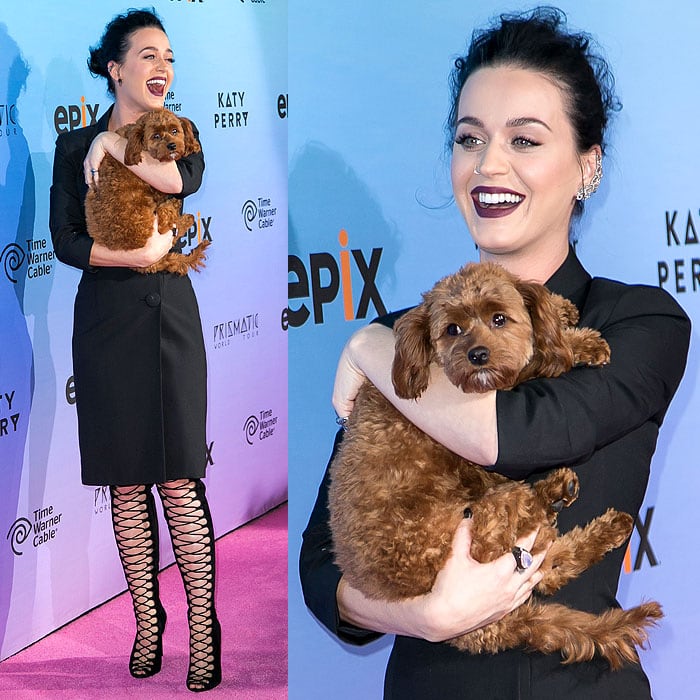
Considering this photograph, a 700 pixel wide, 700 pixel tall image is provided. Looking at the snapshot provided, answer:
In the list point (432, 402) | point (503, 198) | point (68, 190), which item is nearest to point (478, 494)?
point (432, 402)

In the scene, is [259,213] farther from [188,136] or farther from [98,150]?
[98,150]

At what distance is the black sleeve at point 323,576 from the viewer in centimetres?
203

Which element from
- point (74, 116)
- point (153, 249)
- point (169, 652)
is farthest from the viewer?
point (169, 652)

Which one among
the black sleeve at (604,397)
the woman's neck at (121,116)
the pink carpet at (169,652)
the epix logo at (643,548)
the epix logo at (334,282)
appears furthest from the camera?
the pink carpet at (169,652)

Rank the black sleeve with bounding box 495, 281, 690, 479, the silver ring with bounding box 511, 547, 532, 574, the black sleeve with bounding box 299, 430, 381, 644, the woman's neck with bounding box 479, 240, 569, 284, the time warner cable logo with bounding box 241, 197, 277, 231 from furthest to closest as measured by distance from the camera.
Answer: the time warner cable logo with bounding box 241, 197, 277, 231
the woman's neck with bounding box 479, 240, 569, 284
the black sleeve with bounding box 299, 430, 381, 644
the silver ring with bounding box 511, 547, 532, 574
the black sleeve with bounding box 495, 281, 690, 479

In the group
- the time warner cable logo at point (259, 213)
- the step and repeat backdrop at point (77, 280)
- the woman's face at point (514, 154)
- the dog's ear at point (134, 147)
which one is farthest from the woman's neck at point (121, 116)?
the woman's face at point (514, 154)

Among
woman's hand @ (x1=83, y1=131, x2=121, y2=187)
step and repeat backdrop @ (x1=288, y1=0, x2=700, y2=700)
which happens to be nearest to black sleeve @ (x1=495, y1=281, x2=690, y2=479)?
step and repeat backdrop @ (x1=288, y1=0, x2=700, y2=700)

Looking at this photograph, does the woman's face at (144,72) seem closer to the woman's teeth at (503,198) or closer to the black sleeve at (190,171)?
the black sleeve at (190,171)

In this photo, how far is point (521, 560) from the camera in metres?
1.83

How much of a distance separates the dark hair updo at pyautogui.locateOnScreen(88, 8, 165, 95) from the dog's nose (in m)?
3.19

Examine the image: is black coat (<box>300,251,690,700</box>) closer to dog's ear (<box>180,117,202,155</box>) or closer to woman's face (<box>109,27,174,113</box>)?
dog's ear (<box>180,117,202,155</box>)

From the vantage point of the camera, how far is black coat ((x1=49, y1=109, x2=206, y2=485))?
168 inches

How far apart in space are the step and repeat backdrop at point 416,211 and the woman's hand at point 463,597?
1.23 m

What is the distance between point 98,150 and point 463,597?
9.89ft
